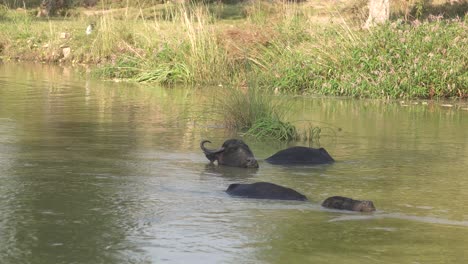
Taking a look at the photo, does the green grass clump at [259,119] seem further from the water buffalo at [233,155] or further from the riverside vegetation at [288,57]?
the water buffalo at [233,155]

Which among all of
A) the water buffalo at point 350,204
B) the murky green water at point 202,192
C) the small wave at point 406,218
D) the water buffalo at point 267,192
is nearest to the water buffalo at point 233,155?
the murky green water at point 202,192

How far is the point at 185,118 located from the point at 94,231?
723cm

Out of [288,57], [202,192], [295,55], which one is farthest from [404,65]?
[202,192]

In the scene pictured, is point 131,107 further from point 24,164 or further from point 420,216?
point 420,216

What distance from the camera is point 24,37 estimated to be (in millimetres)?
28406

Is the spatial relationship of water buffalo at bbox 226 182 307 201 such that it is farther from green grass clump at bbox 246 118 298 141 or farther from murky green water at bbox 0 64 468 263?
green grass clump at bbox 246 118 298 141

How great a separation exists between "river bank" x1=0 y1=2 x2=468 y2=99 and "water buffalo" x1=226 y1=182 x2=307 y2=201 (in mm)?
6444

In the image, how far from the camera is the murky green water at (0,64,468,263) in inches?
297

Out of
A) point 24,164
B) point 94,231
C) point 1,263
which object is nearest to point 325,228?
point 94,231

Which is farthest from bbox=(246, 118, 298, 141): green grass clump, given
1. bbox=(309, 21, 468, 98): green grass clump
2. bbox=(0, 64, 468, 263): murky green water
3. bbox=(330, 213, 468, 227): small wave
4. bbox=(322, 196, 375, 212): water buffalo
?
bbox=(309, 21, 468, 98): green grass clump

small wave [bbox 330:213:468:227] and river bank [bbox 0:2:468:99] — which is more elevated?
river bank [bbox 0:2:468:99]

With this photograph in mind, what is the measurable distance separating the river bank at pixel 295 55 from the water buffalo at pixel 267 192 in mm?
6444

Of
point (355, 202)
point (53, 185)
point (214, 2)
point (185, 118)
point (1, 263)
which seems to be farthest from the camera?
point (214, 2)

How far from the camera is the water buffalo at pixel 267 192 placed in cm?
915
